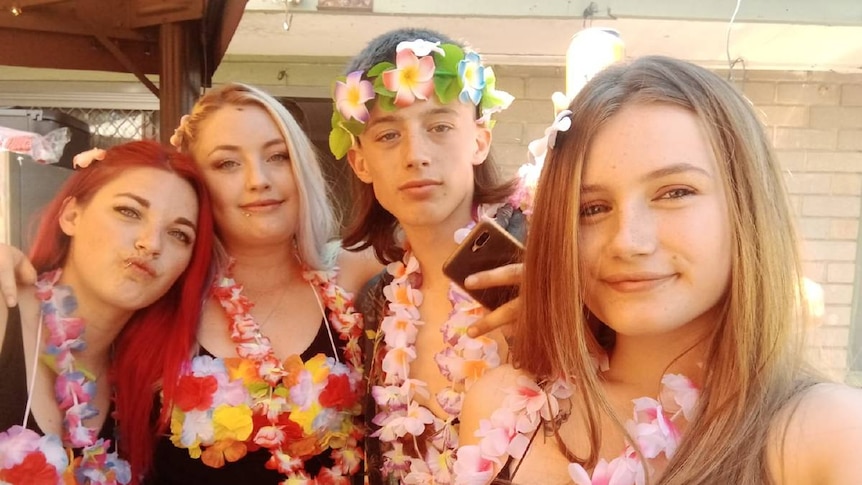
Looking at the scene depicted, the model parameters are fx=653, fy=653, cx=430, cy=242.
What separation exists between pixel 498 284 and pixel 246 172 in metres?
0.80

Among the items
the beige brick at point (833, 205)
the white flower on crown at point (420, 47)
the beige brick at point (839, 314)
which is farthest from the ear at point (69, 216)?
the beige brick at point (839, 314)

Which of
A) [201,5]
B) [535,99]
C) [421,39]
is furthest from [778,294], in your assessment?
[535,99]

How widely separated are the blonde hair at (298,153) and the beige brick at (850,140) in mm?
3026

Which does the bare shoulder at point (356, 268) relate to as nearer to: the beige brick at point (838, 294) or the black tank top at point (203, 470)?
the black tank top at point (203, 470)

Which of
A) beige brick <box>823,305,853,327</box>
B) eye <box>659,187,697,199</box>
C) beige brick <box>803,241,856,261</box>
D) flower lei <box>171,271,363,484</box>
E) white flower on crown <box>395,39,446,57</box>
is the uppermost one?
white flower on crown <box>395,39,446,57</box>

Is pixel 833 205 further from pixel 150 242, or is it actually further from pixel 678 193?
pixel 150 242

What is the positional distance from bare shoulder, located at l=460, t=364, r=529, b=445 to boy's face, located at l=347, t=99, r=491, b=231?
508mm

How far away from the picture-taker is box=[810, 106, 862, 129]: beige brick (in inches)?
139

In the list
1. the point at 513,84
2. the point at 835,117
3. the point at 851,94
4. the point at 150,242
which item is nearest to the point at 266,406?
the point at 150,242

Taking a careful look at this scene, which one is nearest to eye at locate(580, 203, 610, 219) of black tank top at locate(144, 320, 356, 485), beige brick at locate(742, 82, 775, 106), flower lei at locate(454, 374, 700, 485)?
flower lei at locate(454, 374, 700, 485)

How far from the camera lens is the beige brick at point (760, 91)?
3549 mm

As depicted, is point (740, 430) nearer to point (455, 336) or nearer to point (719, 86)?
point (719, 86)

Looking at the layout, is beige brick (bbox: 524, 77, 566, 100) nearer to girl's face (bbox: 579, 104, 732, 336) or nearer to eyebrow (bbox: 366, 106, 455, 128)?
eyebrow (bbox: 366, 106, 455, 128)

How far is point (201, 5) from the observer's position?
2232 millimetres
